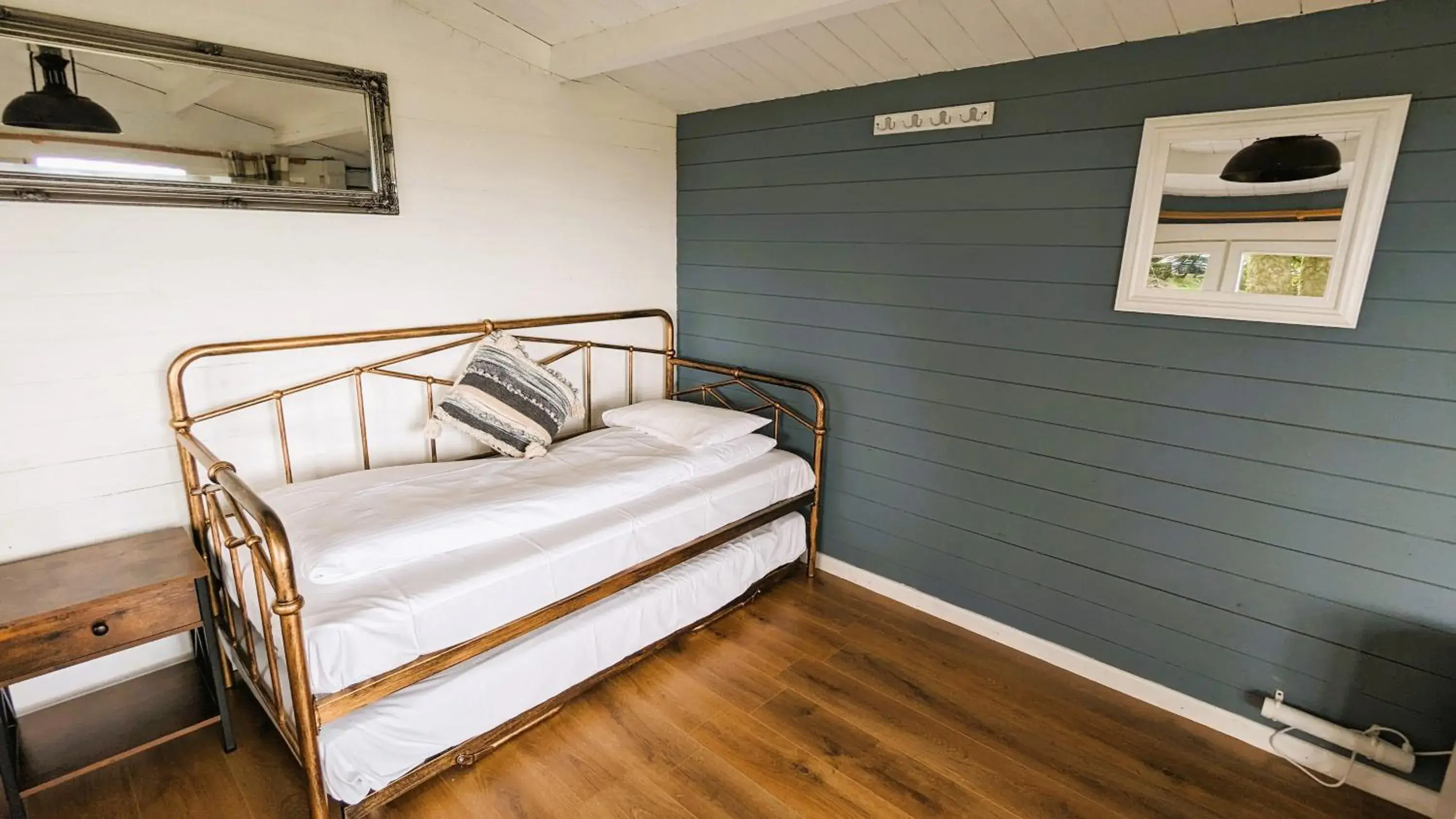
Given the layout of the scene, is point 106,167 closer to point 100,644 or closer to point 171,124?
point 171,124

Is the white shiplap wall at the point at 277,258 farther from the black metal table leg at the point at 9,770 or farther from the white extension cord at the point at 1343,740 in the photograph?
the white extension cord at the point at 1343,740

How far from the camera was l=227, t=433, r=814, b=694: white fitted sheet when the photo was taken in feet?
5.18

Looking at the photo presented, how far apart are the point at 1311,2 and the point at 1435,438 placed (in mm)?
1179

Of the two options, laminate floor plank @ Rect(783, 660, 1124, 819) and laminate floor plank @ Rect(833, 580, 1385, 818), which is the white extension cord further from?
laminate floor plank @ Rect(783, 660, 1124, 819)

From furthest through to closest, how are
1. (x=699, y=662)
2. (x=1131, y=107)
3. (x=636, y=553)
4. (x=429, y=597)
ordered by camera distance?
(x=699, y=662) → (x=636, y=553) → (x=1131, y=107) → (x=429, y=597)

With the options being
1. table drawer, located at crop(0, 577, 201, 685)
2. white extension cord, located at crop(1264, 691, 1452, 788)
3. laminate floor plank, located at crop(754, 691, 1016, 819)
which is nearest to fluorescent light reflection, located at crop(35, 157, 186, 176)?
table drawer, located at crop(0, 577, 201, 685)

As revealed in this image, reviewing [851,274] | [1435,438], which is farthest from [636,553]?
[1435,438]

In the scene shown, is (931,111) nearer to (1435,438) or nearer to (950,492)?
(950,492)

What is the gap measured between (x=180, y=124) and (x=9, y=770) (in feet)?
5.75

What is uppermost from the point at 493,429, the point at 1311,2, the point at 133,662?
the point at 1311,2

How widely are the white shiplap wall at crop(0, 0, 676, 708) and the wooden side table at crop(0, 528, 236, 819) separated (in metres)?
0.11

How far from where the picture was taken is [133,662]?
7.13ft

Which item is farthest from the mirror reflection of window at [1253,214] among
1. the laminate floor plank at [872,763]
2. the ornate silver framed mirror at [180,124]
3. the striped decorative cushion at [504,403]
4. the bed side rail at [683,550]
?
the ornate silver framed mirror at [180,124]

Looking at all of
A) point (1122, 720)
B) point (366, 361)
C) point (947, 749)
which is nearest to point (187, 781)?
point (366, 361)
